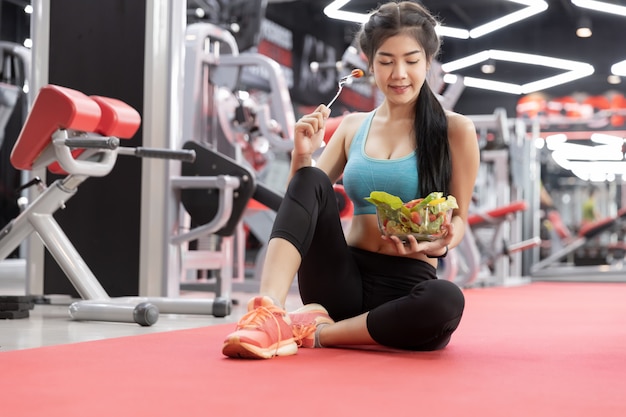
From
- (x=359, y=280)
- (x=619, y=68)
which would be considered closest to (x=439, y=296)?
(x=359, y=280)

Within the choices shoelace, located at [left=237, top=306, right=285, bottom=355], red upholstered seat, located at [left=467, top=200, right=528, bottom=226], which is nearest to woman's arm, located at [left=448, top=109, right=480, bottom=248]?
shoelace, located at [left=237, top=306, right=285, bottom=355]

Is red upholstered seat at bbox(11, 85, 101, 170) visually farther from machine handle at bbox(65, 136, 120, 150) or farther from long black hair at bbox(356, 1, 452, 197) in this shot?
long black hair at bbox(356, 1, 452, 197)

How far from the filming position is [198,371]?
5.82 ft

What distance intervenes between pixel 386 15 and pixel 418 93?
237 millimetres

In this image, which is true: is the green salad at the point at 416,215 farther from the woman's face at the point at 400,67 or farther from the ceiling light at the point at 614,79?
the ceiling light at the point at 614,79

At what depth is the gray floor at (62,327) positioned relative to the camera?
2.42 meters

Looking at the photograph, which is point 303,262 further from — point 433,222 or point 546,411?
point 546,411

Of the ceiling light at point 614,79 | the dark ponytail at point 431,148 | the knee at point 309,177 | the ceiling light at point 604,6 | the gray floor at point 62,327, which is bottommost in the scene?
the gray floor at point 62,327

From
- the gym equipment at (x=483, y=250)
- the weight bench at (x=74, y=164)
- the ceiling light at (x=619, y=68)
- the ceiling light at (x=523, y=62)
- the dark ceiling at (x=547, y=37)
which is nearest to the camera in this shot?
the weight bench at (x=74, y=164)

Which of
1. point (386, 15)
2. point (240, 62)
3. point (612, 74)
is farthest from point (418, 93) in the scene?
point (612, 74)

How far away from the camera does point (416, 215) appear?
1.92m

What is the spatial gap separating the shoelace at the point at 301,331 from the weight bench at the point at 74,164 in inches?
33.2

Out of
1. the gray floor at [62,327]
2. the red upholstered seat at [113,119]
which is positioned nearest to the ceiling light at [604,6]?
the gray floor at [62,327]

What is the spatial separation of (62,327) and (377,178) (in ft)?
4.13
